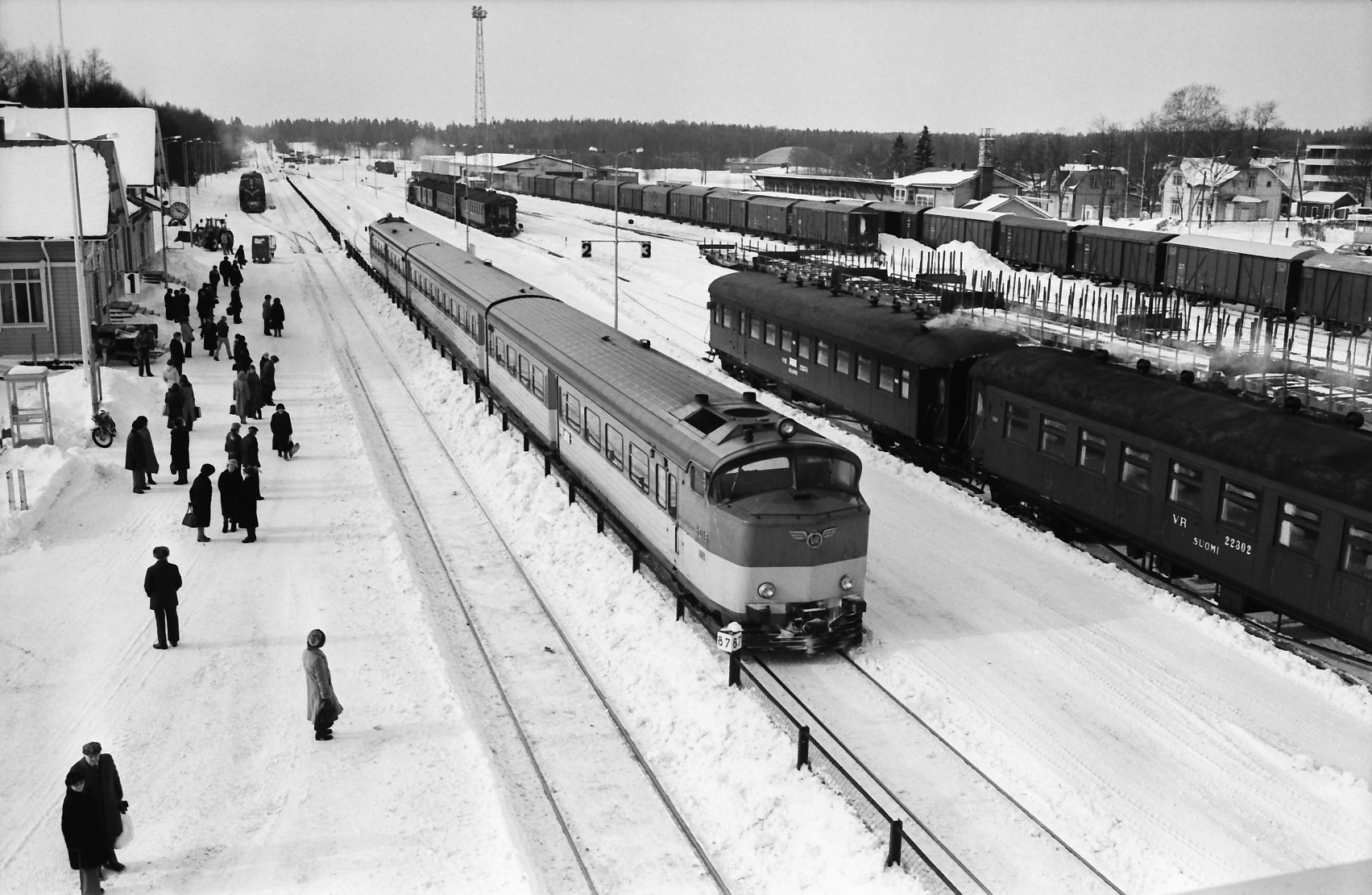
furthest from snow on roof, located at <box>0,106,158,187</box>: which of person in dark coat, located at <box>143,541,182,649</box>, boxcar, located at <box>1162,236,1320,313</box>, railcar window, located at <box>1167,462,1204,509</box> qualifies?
railcar window, located at <box>1167,462,1204,509</box>

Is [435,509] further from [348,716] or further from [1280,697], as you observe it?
[1280,697]

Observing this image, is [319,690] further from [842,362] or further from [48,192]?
[48,192]

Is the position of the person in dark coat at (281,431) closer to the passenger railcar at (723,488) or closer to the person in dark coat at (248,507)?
the person in dark coat at (248,507)

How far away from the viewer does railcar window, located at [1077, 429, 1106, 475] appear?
18797 mm

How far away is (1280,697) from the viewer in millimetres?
14766

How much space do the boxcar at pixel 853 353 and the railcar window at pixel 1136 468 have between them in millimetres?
4689

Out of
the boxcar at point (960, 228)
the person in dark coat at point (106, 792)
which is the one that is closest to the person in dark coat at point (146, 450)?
the person in dark coat at point (106, 792)

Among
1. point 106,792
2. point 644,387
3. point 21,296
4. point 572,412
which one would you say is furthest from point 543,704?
point 21,296

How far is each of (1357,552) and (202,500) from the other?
1789 centimetres

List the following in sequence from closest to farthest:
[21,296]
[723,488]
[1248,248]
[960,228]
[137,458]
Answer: [723,488] < [137,458] < [21,296] < [1248,248] < [960,228]

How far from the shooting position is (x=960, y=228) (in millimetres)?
64750

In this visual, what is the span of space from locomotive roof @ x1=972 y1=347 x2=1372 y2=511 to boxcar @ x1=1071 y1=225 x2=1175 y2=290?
1289 inches

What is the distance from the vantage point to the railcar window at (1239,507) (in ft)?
52.1

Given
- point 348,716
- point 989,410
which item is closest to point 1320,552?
point 989,410
